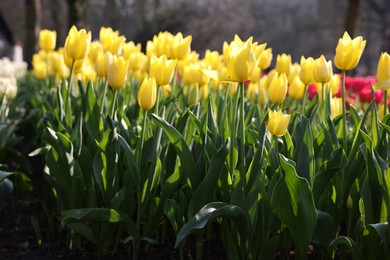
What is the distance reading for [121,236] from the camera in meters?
2.91

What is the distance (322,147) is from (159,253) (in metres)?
0.87

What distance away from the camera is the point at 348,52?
2.35 metres

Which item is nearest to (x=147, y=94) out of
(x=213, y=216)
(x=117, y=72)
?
(x=117, y=72)

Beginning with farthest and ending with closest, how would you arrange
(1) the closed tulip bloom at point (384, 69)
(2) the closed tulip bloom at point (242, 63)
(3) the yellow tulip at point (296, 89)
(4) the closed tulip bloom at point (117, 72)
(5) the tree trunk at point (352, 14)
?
(5) the tree trunk at point (352, 14), (3) the yellow tulip at point (296, 89), (4) the closed tulip bloom at point (117, 72), (1) the closed tulip bloom at point (384, 69), (2) the closed tulip bloom at point (242, 63)

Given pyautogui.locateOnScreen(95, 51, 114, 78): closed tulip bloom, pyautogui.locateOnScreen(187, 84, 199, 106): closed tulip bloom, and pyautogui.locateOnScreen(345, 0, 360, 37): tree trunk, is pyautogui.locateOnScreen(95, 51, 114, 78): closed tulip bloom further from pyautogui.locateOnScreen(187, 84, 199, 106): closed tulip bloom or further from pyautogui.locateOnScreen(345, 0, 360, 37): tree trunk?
pyautogui.locateOnScreen(345, 0, 360, 37): tree trunk

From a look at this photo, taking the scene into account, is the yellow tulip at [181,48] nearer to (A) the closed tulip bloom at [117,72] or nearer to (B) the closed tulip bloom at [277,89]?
(A) the closed tulip bloom at [117,72]

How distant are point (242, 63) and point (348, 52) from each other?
53 centimetres

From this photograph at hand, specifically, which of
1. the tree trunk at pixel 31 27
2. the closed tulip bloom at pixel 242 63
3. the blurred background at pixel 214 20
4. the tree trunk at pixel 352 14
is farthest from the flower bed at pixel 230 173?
the tree trunk at pixel 31 27

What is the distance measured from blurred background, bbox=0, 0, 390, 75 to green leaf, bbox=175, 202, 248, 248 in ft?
25.3

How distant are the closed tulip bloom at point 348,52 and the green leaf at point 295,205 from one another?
47cm

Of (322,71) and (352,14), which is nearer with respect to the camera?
(322,71)

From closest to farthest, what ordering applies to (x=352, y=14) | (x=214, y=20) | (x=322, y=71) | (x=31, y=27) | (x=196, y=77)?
1. (x=322, y=71)
2. (x=196, y=77)
3. (x=352, y=14)
4. (x=31, y=27)
5. (x=214, y=20)

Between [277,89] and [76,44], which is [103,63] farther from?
[277,89]

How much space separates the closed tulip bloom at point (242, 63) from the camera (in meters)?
2.04
